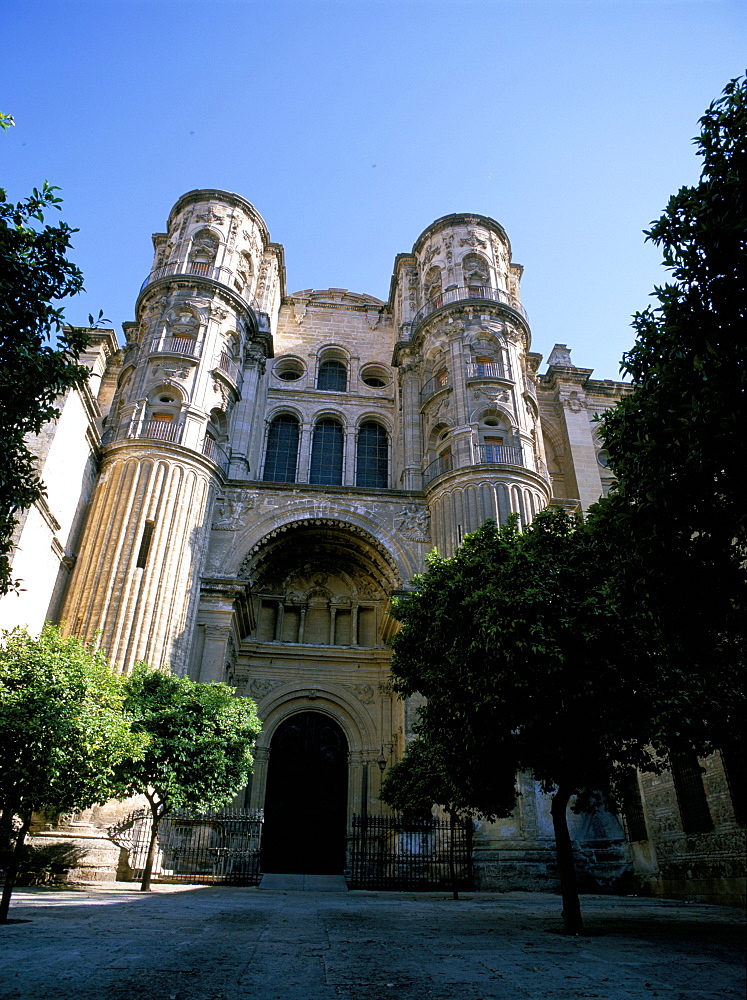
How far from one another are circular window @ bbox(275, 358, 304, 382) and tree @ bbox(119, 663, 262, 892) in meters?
16.0

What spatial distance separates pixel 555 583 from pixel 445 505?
11.7m

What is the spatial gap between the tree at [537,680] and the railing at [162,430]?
12.1m

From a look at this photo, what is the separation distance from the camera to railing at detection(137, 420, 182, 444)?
1975 cm

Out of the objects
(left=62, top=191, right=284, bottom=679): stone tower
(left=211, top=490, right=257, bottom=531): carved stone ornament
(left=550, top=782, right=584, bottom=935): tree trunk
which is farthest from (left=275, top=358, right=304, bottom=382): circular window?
(left=550, top=782, right=584, bottom=935): tree trunk

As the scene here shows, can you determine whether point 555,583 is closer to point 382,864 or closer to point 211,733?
point 211,733

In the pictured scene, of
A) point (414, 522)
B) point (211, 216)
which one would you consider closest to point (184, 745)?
point (414, 522)

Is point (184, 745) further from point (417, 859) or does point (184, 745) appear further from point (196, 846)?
point (417, 859)

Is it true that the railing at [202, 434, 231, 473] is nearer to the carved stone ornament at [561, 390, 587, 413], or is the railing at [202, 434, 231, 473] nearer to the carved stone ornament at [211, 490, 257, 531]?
the carved stone ornament at [211, 490, 257, 531]

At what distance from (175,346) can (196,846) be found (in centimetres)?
1484

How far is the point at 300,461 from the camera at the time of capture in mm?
24891

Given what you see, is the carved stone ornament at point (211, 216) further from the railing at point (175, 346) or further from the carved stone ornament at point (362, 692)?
the carved stone ornament at point (362, 692)

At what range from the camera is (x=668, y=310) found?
6918 millimetres

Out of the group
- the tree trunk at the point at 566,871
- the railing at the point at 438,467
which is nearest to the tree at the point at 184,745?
the tree trunk at the point at 566,871

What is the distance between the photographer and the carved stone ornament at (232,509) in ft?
66.6
